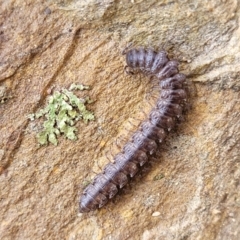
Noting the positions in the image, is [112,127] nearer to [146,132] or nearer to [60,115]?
[146,132]

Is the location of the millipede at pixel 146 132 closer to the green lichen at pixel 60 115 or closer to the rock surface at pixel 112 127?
the rock surface at pixel 112 127

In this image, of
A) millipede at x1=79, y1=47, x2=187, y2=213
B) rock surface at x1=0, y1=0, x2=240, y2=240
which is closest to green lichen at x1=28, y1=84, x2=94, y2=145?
rock surface at x1=0, y1=0, x2=240, y2=240

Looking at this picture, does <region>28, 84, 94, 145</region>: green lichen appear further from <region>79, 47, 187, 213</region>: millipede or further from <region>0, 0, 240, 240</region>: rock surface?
<region>79, 47, 187, 213</region>: millipede

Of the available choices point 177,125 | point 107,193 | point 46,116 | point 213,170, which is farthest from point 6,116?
point 213,170

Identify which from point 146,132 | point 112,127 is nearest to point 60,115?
point 112,127

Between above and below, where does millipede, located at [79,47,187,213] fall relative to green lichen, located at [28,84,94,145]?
below
